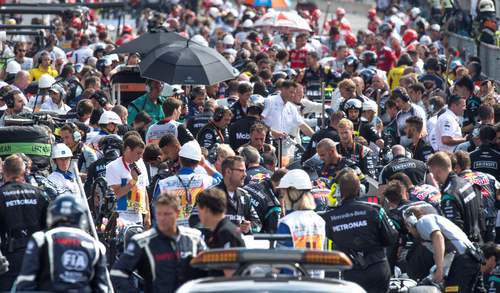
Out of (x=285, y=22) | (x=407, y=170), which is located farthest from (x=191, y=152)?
(x=285, y=22)

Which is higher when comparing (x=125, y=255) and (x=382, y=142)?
(x=125, y=255)

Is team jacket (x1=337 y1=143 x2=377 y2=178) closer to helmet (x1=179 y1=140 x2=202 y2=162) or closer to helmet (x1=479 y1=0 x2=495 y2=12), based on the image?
helmet (x1=179 y1=140 x2=202 y2=162)

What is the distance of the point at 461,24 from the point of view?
3219 cm

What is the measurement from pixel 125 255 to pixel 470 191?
17.3ft

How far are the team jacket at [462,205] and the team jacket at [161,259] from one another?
4.60 meters

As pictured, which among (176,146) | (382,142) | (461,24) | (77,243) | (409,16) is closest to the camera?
(77,243)

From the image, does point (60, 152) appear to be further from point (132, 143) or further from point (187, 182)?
point (187, 182)

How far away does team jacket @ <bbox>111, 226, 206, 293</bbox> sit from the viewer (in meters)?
9.45

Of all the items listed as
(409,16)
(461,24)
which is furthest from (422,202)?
(409,16)

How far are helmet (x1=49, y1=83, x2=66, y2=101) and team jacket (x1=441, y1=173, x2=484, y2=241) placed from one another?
24.6 feet

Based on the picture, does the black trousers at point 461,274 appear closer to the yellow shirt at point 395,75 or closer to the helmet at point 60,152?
the helmet at point 60,152

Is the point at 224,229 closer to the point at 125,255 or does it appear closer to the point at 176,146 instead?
the point at 125,255

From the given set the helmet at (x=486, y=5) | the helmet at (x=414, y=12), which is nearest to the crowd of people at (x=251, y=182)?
the helmet at (x=486, y=5)

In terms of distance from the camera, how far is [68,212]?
29.9 ft
